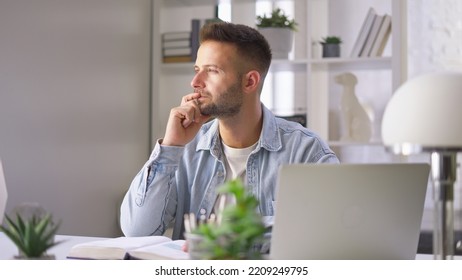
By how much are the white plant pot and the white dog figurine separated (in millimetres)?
324

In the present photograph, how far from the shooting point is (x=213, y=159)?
2.35m

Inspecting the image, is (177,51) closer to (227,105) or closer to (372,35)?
(372,35)

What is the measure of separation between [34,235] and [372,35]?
2.84 meters

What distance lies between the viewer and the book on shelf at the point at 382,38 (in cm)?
369

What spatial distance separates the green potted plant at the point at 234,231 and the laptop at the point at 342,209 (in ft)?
0.57

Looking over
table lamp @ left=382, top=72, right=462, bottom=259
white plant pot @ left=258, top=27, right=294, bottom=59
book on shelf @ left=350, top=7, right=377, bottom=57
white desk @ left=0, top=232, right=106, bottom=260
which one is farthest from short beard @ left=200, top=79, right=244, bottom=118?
book on shelf @ left=350, top=7, right=377, bottom=57

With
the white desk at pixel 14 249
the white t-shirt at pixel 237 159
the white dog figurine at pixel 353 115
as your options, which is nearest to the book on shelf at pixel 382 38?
the white dog figurine at pixel 353 115

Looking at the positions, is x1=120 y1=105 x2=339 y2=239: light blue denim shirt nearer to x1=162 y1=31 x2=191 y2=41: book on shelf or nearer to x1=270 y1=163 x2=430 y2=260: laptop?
x1=270 y1=163 x2=430 y2=260: laptop

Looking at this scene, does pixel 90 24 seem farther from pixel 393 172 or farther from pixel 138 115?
pixel 393 172

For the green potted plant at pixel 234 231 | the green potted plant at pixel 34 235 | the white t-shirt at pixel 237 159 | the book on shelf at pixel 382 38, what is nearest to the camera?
the green potted plant at pixel 234 231

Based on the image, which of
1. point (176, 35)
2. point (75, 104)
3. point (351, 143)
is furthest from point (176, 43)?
point (351, 143)

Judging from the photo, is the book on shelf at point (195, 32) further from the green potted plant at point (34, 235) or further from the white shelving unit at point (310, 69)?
the green potted plant at point (34, 235)

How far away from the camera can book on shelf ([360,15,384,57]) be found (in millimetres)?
3686

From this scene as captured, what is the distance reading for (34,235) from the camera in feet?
3.94
